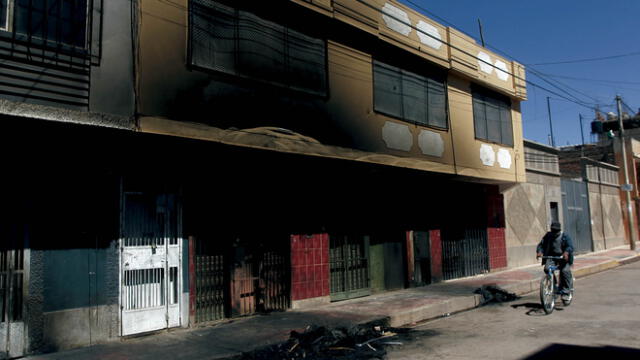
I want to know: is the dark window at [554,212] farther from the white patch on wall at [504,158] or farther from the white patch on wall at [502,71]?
the white patch on wall at [502,71]

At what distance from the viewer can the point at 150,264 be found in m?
8.17

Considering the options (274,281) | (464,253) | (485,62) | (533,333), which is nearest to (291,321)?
(274,281)

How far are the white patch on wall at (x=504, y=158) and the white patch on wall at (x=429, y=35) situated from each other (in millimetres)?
4514

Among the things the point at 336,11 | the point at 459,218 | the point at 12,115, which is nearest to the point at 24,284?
the point at 12,115

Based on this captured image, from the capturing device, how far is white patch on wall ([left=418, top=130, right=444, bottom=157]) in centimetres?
1325

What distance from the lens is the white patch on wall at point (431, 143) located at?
43.5 ft

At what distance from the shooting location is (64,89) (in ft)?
22.5

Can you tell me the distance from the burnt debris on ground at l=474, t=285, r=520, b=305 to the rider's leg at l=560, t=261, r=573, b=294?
1.77m

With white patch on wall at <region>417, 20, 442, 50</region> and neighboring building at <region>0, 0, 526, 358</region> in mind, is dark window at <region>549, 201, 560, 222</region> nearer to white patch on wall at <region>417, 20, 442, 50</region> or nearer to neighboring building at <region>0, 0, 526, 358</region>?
neighboring building at <region>0, 0, 526, 358</region>

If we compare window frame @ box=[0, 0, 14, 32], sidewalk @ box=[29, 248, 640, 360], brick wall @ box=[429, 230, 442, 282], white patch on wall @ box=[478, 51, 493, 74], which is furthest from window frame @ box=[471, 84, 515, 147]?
window frame @ box=[0, 0, 14, 32]

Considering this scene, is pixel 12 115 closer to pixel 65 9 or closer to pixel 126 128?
pixel 126 128

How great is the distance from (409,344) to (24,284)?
18.1ft

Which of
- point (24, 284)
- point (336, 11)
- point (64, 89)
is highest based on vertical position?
point (336, 11)

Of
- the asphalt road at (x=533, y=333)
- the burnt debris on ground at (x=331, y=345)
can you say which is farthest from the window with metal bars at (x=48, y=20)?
the asphalt road at (x=533, y=333)
